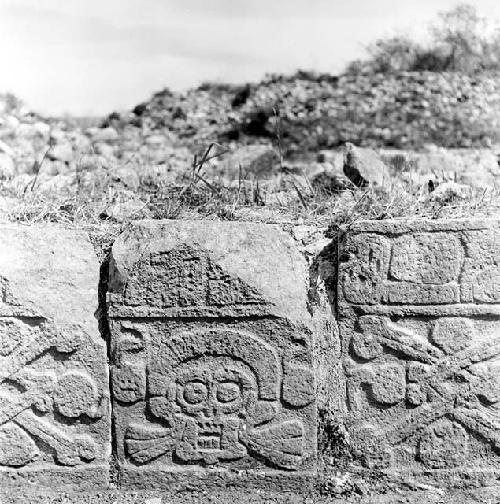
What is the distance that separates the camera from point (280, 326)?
103 inches

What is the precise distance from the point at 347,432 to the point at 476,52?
34.4 feet

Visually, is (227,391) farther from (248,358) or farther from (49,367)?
(49,367)

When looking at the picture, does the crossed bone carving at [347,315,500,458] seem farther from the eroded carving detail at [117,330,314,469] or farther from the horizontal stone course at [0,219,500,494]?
the eroded carving detail at [117,330,314,469]

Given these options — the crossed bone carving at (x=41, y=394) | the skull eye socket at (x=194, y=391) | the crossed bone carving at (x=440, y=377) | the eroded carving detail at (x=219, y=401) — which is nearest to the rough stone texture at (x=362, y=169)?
the crossed bone carving at (x=440, y=377)

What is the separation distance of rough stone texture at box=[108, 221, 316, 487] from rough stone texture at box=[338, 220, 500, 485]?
0.21 m

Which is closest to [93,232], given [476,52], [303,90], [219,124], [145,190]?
[145,190]

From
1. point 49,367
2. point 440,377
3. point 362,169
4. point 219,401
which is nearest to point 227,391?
point 219,401

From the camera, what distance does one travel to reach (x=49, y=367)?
2.62 metres

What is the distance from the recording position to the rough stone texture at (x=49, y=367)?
2584mm

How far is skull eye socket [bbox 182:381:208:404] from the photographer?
265 centimetres

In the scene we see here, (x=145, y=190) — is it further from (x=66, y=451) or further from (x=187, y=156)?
(x=187, y=156)

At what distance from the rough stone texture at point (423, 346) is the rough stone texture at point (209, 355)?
0.21 m

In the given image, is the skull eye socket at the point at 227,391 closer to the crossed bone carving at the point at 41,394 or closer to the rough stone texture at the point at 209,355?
the rough stone texture at the point at 209,355

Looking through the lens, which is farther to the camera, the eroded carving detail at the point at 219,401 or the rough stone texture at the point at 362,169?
the rough stone texture at the point at 362,169
